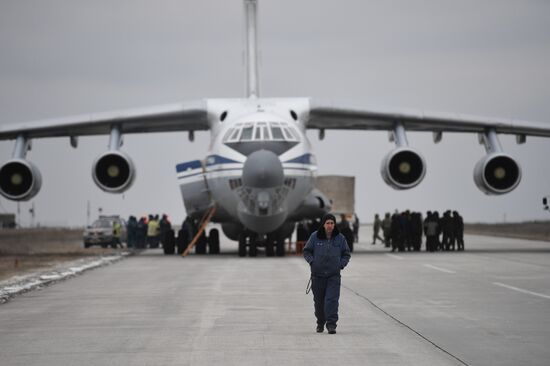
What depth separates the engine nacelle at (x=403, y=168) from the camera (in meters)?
27.8

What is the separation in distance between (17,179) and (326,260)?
58.7 feet

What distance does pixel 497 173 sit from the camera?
92.5ft

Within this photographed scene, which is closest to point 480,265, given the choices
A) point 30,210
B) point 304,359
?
point 304,359

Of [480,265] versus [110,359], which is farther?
[480,265]

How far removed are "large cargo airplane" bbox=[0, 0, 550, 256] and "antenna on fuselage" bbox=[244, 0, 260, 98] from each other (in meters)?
3.18

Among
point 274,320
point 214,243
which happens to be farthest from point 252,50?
point 274,320

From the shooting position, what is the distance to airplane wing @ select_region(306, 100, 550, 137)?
27953 mm

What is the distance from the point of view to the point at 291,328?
10812 millimetres

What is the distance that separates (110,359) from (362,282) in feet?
29.9

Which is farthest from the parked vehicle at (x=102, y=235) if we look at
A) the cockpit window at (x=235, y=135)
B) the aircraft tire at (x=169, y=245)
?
the cockpit window at (x=235, y=135)

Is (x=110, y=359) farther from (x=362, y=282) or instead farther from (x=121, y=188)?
(x=121, y=188)

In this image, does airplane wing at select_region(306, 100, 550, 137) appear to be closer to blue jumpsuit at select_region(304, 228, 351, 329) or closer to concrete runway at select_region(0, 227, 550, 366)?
concrete runway at select_region(0, 227, 550, 366)

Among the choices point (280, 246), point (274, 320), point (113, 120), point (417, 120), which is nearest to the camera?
point (274, 320)

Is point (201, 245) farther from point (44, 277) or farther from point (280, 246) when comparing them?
point (44, 277)
